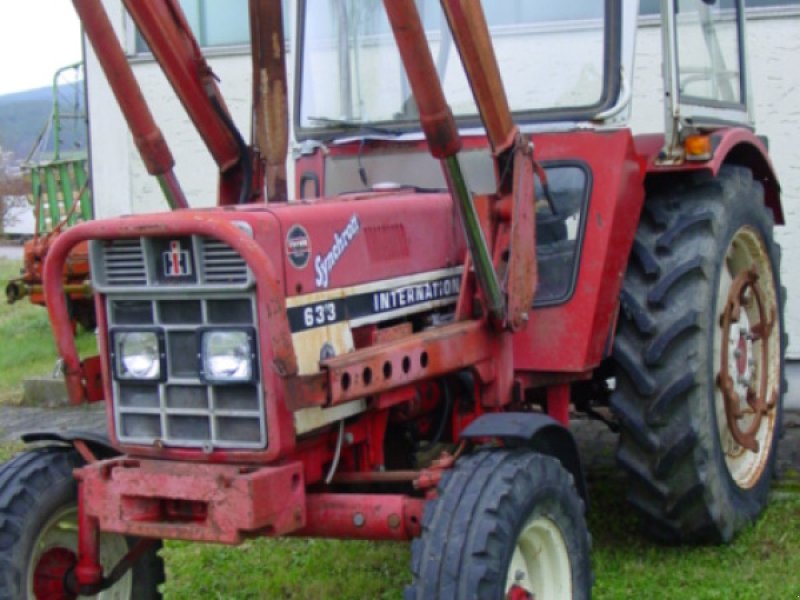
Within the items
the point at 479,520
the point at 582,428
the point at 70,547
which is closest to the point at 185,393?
the point at 70,547

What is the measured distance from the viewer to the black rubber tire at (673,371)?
15.0 ft

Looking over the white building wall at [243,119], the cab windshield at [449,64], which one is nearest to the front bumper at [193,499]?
the cab windshield at [449,64]

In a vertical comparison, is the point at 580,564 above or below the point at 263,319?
below

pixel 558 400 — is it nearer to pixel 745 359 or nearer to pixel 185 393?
pixel 745 359

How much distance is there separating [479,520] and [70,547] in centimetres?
145

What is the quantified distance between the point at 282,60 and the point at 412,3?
90 cm

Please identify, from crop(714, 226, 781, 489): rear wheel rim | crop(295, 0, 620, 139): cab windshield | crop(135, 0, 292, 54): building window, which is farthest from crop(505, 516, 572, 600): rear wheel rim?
crop(135, 0, 292, 54): building window

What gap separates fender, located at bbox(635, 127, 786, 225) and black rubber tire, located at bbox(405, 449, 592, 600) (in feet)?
4.75

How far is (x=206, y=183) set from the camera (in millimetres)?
9664

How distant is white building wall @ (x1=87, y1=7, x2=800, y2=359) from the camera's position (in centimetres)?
756

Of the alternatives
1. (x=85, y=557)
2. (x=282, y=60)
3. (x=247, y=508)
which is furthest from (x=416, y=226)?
(x=85, y=557)

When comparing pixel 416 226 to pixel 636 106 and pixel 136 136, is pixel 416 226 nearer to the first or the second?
pixel 136 136

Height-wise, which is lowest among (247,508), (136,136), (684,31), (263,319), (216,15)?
(247,508)

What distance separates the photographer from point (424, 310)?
416 cm
